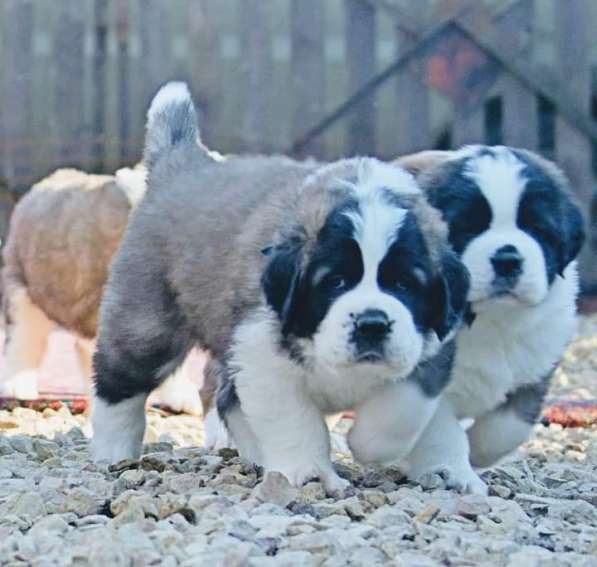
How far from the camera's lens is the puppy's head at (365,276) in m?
4.21

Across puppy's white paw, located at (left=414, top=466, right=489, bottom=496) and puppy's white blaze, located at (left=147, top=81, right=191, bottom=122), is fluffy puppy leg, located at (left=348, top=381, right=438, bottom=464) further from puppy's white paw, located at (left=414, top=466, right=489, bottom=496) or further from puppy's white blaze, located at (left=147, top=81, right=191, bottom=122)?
puppy's white blaze, located at (left=147, top=81, right=191, bottom=122)

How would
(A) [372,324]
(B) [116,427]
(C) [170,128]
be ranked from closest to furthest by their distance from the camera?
(A) [372,324], (B) [116,427], (C) [170,128]

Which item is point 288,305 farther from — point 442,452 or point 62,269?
point 62,269

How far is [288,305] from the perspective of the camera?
4.37 m

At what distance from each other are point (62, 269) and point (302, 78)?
11.4 feet

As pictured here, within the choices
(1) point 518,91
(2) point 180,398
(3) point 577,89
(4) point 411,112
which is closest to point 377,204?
(2) point 180,398

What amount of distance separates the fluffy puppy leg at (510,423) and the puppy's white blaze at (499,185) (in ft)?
2.22

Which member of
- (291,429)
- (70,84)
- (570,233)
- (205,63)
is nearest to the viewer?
(291,429)

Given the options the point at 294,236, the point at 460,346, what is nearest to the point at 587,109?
the point at 460,346

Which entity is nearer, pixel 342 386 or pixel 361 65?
pixel 342 386

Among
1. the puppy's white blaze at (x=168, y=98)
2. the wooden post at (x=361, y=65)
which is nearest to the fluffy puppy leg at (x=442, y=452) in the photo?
the puppy's white blaze at (x=168, y=98)

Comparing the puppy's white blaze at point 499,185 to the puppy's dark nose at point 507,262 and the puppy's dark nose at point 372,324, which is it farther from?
the puppy's dark nose at point 372,324

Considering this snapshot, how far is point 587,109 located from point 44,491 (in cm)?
715

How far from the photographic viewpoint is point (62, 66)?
1109cm
